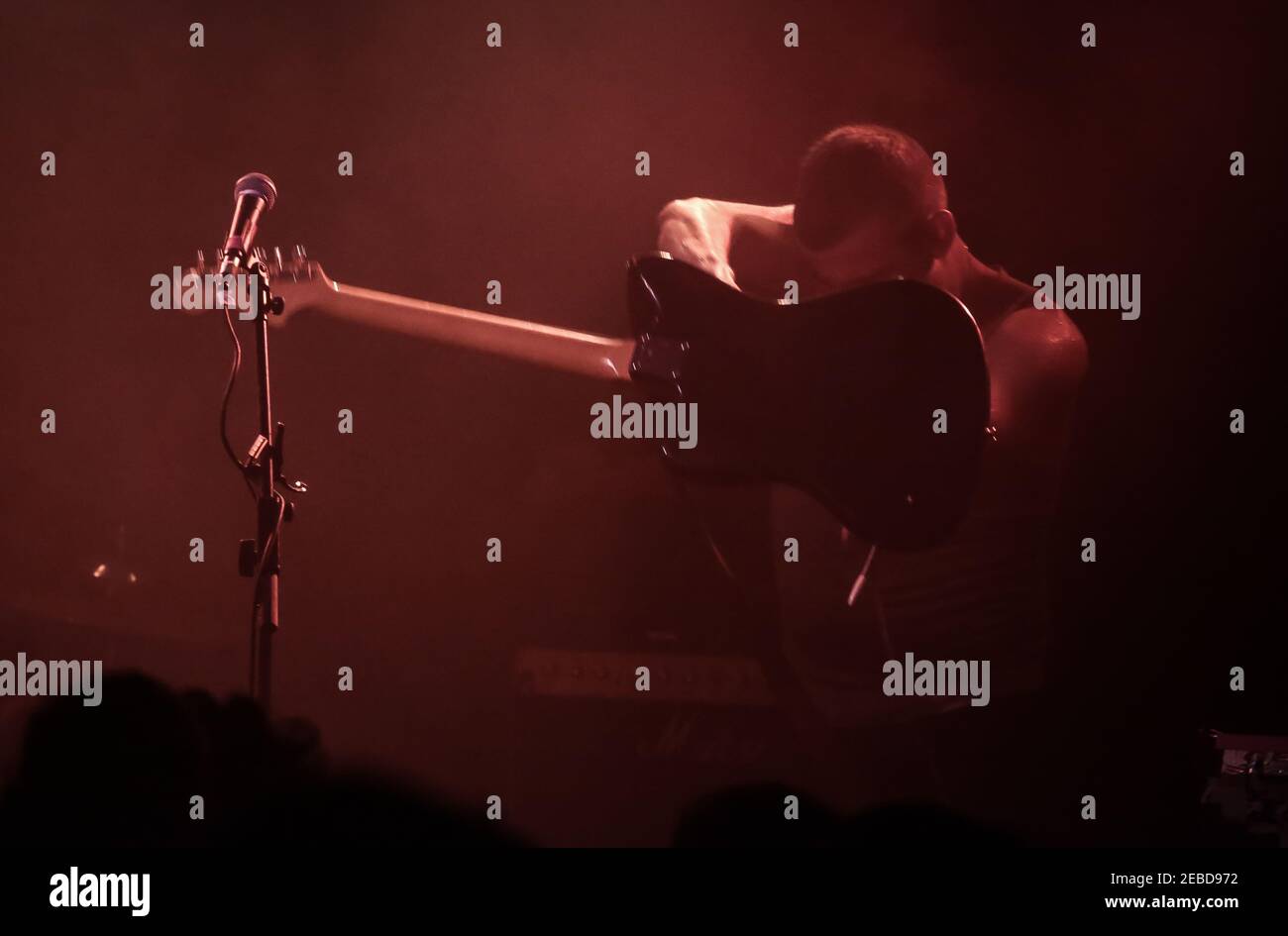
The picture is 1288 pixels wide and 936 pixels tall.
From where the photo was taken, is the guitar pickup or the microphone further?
the guitar pickup

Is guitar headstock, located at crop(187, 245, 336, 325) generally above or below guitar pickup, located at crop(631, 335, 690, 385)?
above

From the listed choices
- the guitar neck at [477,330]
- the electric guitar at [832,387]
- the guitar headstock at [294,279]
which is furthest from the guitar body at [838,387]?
the guitar headstock at [294,279]

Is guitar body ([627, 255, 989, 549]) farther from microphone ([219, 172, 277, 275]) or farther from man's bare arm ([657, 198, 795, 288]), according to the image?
microphone ([219, 172, 277, 275])

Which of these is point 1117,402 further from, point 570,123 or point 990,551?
point 570,123

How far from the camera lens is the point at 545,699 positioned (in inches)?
72.0

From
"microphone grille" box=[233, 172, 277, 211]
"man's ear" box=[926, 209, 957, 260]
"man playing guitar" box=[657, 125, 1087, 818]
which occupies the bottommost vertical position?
"man playing guitar" box=[657, 125, 1087, 818]

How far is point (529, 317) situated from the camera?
73.7 inches

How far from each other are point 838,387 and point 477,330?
0.68 metres

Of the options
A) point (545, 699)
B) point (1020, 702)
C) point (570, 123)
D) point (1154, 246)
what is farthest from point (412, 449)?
point (1154, 246)

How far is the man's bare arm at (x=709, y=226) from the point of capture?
183 cm

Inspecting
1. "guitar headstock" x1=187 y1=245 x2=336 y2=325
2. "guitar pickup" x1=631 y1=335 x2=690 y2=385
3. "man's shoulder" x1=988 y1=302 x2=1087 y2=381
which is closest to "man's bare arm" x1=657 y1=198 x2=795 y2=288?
"guitar pickup" x1=631 y1=335 x2=690 y2=385

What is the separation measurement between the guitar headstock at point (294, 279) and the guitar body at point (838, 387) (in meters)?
0.59

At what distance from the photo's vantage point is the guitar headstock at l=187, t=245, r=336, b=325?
1837 millimetres

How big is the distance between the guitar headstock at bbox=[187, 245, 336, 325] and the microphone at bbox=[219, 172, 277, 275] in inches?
4.1
